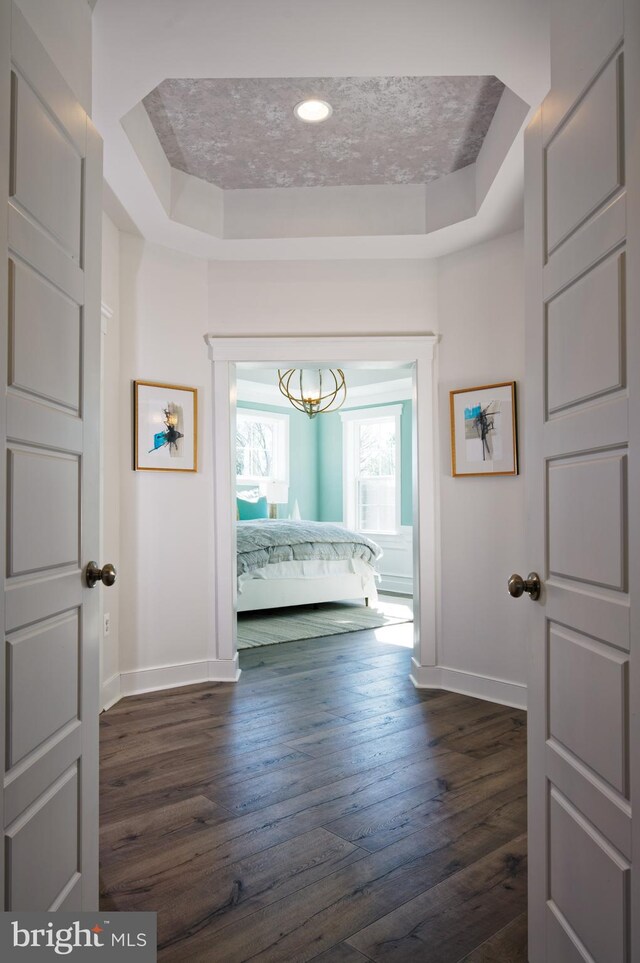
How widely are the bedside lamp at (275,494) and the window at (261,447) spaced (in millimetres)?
227

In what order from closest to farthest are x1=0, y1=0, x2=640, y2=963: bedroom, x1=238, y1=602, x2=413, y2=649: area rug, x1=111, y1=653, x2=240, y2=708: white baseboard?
1. x1=0, y1=0, x2=640, y2=963: bedroom
2. x1=111, y1=653, x2=240, y2=708: white baseboard
3. x1=238, y1=602, x2=413, y2=649: area rug

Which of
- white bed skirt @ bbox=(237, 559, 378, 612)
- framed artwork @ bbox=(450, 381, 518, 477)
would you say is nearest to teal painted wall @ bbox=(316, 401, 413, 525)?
white bed skirt @ bbox=(237, 559, 378, 612)


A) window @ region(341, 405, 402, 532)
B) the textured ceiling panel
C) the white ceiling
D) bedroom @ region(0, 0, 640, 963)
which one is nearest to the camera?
bedroom @ region(0, 0, 640, 963)

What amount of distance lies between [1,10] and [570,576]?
1566 millimetres

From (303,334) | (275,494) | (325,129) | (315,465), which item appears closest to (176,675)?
(303,334)

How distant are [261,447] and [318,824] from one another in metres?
6.99

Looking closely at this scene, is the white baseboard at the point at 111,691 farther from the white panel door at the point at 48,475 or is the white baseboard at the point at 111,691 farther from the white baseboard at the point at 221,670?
the white panel door at the point at 48,475

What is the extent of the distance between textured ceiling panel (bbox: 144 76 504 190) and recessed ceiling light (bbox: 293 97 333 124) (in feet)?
0.09

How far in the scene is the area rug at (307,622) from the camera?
5369 mm

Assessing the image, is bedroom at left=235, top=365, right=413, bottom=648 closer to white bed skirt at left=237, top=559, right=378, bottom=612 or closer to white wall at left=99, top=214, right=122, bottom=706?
white bed skirt at left=237, top=559, right=378, bottom=612

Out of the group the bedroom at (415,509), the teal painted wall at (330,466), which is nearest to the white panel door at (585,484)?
the bedroom at (415,509)

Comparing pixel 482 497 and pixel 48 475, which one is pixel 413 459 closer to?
pixel 482 497

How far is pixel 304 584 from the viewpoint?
6.39 metres

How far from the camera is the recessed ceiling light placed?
297cm
